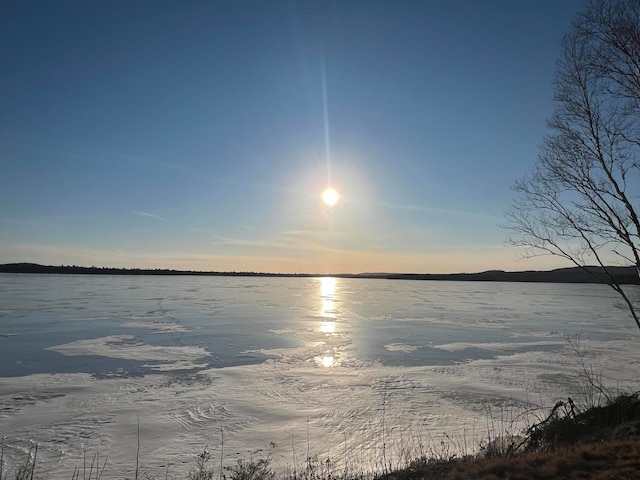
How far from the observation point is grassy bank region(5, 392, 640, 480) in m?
4.26

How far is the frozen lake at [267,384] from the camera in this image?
6180 mm

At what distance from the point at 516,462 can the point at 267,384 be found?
564 cm

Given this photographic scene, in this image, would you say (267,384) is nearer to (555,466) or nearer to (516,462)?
(516,462)

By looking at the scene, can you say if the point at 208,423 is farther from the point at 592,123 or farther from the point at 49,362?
the point at 592,123

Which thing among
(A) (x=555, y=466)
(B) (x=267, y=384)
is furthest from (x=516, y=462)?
(B) (x=267, y=384)

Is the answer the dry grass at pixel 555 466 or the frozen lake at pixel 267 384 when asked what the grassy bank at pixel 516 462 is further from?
the frozen lake at pixel 267 384

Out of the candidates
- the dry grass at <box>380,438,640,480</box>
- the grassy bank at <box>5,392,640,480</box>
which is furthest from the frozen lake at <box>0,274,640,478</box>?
the dry grass at <box>380,438,640,480</box>

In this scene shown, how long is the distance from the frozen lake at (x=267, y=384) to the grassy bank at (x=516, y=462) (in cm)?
25

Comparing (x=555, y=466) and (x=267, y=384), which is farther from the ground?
(x=555, y=466)

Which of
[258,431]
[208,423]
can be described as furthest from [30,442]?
[258,431]

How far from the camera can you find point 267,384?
9250 mm

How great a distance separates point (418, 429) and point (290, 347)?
23.6ft

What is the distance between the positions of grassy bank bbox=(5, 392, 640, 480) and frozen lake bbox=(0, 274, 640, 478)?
250mm

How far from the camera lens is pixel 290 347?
44.6ft
